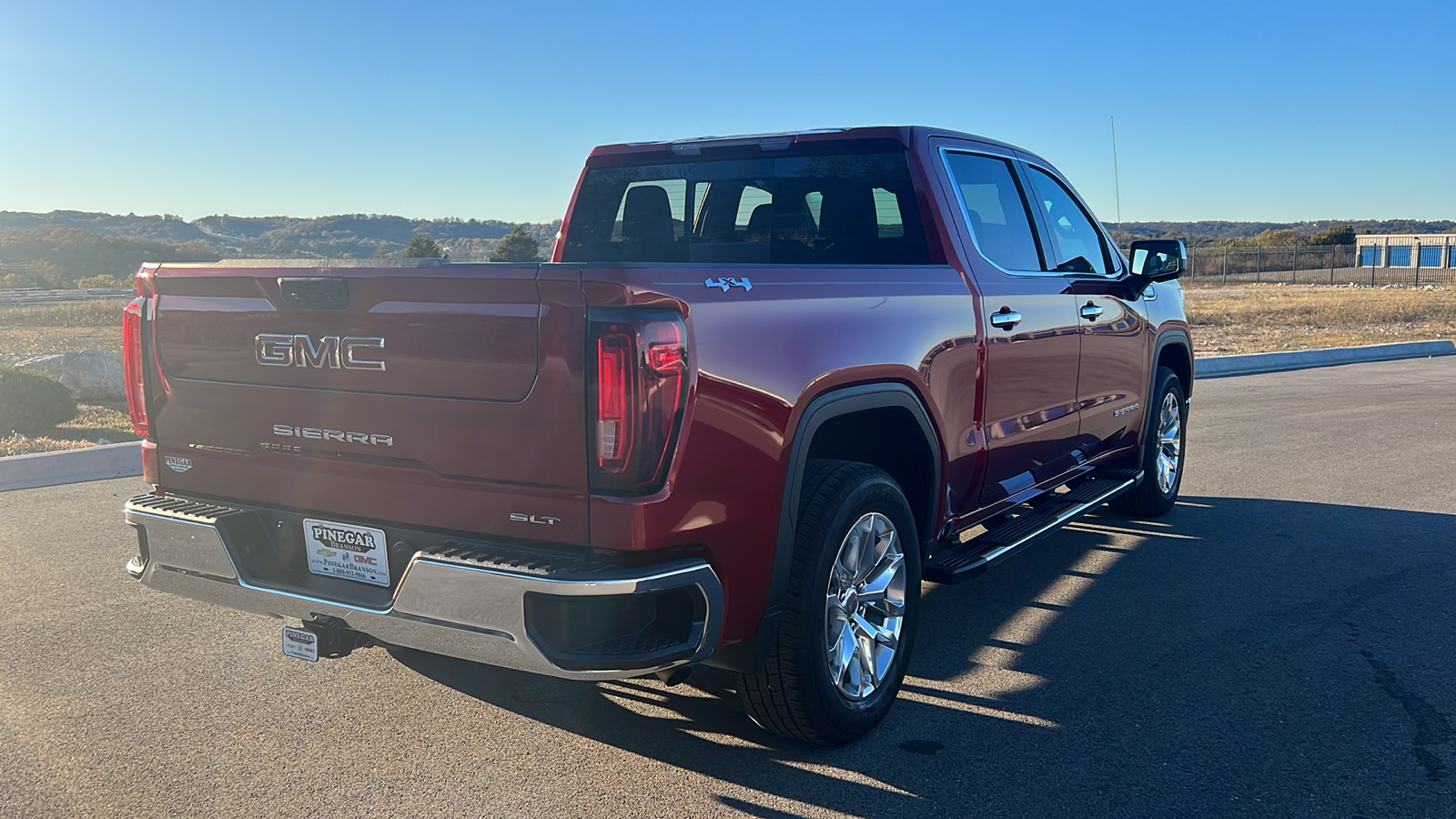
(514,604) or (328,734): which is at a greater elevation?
(514,604)

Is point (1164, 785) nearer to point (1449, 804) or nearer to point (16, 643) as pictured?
point (1449, 804)

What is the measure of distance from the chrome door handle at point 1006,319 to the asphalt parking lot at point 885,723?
4.28ft

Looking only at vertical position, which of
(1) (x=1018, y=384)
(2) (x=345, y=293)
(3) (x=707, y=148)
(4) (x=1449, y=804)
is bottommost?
(4) (x=1449, y=804)

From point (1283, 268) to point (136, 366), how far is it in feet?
222

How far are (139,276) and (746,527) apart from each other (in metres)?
2.17

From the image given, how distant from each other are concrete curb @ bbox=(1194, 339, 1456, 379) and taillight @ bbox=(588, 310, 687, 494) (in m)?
14.7

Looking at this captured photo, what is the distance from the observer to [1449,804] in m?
3.29

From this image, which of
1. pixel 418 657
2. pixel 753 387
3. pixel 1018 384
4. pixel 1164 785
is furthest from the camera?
pixel 1018 384

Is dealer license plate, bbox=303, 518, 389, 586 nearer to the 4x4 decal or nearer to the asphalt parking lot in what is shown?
the asphalt parking lot

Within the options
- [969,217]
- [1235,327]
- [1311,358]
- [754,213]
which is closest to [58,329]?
[1311,358]

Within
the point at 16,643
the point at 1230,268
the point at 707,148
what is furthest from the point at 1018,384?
the point at 1230,268

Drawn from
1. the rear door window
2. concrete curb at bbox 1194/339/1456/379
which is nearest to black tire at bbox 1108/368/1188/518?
the rear door window

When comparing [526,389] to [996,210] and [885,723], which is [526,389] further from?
[996,210]

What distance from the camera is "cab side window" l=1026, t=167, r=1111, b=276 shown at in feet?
18.3
